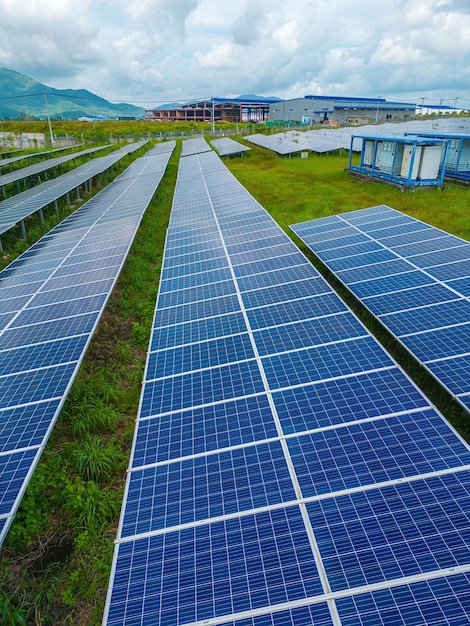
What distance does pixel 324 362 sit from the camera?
302 inches

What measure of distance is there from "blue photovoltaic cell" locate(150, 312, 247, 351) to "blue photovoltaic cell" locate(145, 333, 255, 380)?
23cm

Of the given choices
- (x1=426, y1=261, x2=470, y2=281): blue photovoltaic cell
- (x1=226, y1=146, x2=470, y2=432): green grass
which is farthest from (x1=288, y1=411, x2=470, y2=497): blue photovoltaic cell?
(x1=426, y1=261, x2=470, y2=281): blue photovoltaic cell

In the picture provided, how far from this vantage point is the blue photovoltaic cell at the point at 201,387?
713 centimetres

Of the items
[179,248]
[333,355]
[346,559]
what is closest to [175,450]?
[346,559]

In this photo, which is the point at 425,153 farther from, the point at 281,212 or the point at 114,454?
the point at 114,454

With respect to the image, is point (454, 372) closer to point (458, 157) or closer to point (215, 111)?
point (458, 157)

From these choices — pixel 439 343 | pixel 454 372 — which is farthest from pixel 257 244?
pixel 454 372

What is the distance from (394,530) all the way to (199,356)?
477cm

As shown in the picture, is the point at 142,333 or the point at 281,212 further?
the point at 281,212

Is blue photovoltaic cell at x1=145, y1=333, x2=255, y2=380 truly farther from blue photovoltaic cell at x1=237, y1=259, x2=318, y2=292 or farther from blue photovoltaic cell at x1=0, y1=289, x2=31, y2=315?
blue photovoltaic cell at x1=0, y1=289, x2=31, y2=315

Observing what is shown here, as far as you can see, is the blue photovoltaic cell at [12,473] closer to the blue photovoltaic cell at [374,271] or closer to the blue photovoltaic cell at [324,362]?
the blue photovoltaic cell at [324,362]

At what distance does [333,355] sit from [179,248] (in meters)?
8.77

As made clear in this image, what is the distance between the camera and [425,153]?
28.4 m

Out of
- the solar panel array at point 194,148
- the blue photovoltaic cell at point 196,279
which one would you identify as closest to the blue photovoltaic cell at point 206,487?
the blue photovoltaic cell at point 196,279
